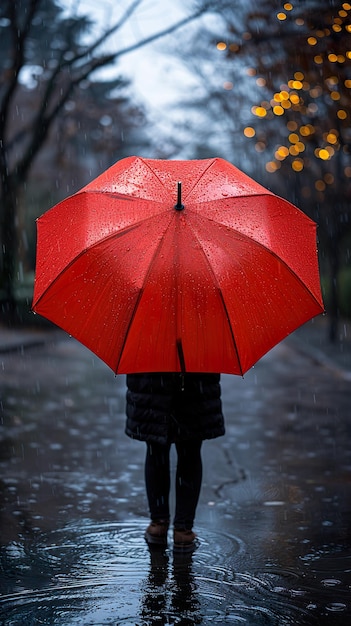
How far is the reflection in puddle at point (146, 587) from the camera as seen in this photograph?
4.65m

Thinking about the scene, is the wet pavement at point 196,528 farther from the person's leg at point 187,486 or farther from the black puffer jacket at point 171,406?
the black puffer jacket at point 171,406

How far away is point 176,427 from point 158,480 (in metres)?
0.45

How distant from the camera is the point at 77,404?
13.6 m

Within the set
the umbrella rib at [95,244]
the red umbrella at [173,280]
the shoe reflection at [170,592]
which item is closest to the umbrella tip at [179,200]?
the red umbrella at [173,280]

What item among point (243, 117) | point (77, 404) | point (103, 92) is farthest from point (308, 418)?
point (103, 92)

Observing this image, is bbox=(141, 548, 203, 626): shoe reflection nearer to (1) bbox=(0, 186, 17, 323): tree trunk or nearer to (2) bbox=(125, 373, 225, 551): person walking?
(2) bbox=(125, 373, 225, 551): person walking

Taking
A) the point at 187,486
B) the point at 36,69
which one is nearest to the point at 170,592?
the point at 187,486

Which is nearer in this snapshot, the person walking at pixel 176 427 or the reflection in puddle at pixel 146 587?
the reflection in puddle at pixel 146 587

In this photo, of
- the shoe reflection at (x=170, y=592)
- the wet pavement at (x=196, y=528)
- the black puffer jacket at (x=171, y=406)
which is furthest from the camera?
the black puffer jacket at (x=171, y=406)

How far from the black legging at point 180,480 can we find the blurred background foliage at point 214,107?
6.72 m

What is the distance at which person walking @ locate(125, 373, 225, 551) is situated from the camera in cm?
561

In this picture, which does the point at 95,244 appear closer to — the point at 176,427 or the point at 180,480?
the point at 176,427

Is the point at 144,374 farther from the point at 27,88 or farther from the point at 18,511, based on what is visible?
the point at 27,88

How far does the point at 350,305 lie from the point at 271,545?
98.3 ft
